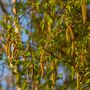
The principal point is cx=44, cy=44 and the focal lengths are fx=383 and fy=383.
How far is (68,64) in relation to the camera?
13.6ft

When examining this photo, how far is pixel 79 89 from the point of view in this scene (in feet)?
12.1

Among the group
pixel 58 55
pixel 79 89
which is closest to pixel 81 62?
pixel 79 89

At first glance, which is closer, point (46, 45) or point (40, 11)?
point (46, 45)

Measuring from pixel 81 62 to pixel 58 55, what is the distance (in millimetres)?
544

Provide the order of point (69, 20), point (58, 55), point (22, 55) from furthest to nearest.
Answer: point (58, 55) → point (22, 55) → point (69, 20)

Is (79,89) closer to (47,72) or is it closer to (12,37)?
(47,72)

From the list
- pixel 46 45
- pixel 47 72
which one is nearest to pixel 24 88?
pixel 47 72

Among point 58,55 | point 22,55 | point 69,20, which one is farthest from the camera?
point 58,55

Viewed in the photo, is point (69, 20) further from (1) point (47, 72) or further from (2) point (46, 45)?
(1) point (47, 72)

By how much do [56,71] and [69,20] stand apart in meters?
0.65

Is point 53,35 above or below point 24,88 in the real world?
above

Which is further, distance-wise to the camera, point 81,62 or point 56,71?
point 56,71

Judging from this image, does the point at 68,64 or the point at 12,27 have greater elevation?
the point at 12,27

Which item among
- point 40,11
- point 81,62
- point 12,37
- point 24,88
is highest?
point 40,11
